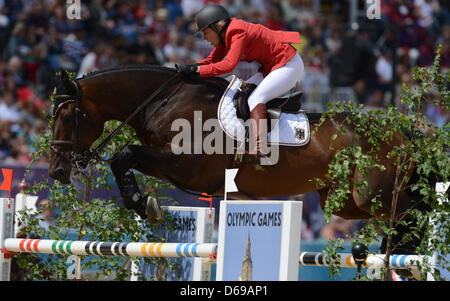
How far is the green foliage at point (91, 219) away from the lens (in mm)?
5535

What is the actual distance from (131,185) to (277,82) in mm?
1172

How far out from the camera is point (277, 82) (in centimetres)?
504

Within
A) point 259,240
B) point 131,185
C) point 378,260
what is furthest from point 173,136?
point 378,260

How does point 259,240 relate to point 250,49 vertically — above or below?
below

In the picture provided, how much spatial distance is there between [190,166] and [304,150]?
78 centimetres

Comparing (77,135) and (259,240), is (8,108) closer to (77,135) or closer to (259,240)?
(77,135)

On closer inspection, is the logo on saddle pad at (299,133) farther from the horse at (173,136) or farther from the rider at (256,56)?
the rider at (256,56)

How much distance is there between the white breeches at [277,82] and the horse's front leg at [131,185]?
83cm

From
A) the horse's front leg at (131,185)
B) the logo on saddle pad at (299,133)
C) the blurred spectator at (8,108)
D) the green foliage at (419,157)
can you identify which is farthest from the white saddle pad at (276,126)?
the blurred spectator at (8,108)

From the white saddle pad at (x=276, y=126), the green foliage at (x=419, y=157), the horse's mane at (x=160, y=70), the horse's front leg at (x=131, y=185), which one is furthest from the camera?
the horse's mane at (x=160, y=70)

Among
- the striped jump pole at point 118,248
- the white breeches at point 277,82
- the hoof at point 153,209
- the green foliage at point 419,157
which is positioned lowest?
the striped jump pole at point 118,248
